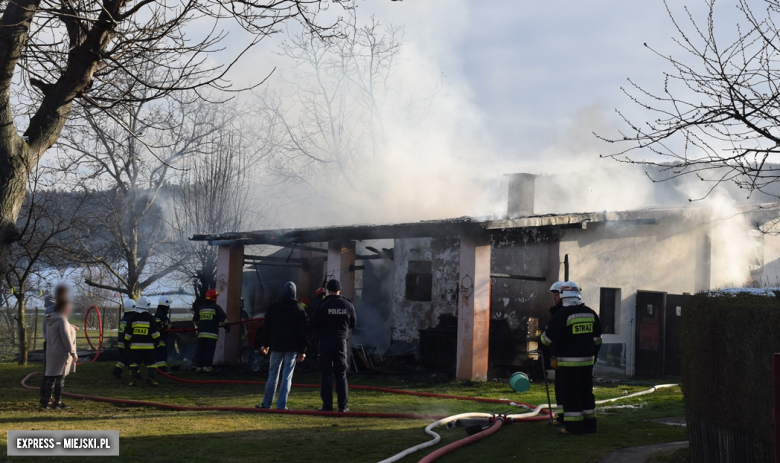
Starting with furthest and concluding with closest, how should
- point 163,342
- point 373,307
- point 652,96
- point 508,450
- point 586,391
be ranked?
point 373,307, point 163,342, point 586,391, point 508,450, point 652,96

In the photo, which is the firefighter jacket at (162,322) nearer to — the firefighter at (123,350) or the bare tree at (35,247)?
the firefighter at (123,350)

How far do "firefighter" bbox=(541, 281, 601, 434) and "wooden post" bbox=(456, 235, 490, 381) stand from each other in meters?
5.93

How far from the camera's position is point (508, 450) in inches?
276

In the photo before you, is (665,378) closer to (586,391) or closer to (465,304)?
(465,304)

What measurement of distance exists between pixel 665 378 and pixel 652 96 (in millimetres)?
12227

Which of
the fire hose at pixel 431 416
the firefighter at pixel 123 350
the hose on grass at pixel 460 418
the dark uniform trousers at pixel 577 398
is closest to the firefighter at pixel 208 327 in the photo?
the firefighter at pixel 123 350

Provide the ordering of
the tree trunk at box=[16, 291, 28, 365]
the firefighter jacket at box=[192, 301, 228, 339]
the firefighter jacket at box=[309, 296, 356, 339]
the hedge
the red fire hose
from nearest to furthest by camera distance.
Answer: the hedge → the red fire hose → the firefighter jacket at box=[309, 296, 356, 339] → the firefighter jacket at box=[192, 301, 228, 339] → the tree trunk at box=[16, 291, 28, 365]

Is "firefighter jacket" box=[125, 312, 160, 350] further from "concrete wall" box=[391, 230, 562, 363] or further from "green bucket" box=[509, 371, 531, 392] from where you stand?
"concrete wall" box=[391, 230, 562, 363]

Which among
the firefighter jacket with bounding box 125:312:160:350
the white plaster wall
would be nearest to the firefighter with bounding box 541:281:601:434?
the white plaster wall

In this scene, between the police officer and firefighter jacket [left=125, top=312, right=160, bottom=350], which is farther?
firefighter jacket [left=125, top=312, right=160, bottom=350]

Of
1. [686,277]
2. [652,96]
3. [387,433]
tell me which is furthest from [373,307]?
[652,96]

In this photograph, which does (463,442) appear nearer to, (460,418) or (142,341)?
(460,418)

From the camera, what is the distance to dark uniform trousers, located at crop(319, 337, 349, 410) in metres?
9.56

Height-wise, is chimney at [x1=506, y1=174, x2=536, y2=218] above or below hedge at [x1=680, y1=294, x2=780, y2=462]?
above
